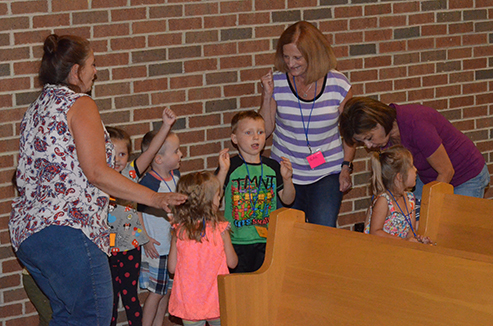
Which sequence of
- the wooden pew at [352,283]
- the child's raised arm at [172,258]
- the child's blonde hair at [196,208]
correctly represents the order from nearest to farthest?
1. the wooden pew at [352,283]
2. the child's blonde hair at [196,208]
3. the child's raised arm at [172,258]

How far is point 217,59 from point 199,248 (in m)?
1.36

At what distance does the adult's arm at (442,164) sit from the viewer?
360cm

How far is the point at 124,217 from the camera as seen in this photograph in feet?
11.6

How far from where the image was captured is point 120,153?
11.5 ft

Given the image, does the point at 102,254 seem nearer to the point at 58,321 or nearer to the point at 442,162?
the point at 58,321

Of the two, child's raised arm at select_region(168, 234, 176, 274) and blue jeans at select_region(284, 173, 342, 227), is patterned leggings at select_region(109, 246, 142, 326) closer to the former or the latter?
child's raised arm at select_region(168, 234, 176, 274)

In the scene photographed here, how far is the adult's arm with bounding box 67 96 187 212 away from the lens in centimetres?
245

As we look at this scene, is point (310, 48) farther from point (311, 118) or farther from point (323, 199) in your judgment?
point (323, 199)

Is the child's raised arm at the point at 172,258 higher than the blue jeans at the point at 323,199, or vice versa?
the blue jeans at the point at 323,199

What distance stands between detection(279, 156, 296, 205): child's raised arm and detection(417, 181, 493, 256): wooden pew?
0.84 meters

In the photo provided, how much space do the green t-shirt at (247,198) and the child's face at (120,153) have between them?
1.90 feet

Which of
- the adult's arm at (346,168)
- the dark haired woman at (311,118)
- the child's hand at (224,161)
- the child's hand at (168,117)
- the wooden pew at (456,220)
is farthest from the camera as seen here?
the adult's arm at (346,168)

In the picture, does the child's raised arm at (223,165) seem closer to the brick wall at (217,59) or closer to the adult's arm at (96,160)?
the brick wall at (217,59)

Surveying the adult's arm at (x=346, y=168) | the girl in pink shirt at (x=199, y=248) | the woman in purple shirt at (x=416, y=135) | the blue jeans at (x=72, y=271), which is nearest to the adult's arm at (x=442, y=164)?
the woman in purple shirt at (x=416, y=135)
